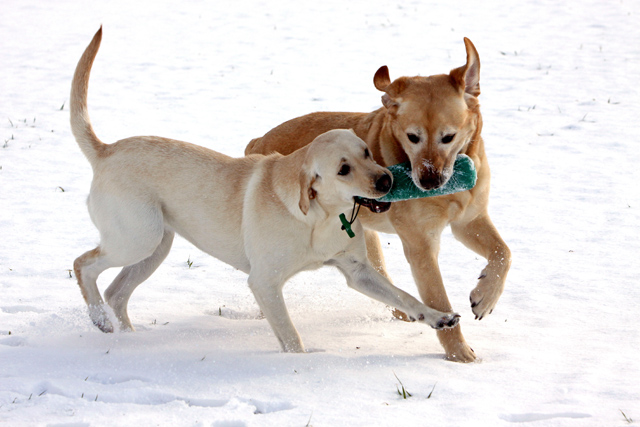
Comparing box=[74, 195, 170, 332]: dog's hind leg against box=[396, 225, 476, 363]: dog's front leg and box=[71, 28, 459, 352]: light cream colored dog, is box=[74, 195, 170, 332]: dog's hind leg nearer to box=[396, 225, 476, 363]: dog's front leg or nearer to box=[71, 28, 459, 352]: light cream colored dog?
box=[71, 28, 459, 352]: light cream colored dog

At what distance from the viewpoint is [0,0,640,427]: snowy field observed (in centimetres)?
326

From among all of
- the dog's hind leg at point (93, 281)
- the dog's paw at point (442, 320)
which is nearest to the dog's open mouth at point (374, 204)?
the dog's paw at point (442, 320)

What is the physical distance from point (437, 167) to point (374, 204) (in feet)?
1.55

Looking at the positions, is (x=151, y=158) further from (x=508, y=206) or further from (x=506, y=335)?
(x=508, y=206)

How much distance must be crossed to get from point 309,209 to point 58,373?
1527 millimetres

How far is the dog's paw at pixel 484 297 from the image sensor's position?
4.20 m

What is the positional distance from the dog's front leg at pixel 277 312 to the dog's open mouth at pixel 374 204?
25.6 inches

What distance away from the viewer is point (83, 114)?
4516 mm

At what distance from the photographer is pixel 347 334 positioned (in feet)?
14.8

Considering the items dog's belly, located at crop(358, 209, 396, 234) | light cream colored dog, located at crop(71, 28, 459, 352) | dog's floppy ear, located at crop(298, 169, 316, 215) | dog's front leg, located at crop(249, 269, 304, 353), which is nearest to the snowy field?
dog's front leg, located at crop(249, 269, 304, 353)

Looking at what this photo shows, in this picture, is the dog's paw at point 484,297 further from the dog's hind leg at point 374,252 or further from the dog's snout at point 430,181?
the dog's hind leg at point 374,252

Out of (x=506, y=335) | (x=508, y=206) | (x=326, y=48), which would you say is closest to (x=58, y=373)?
(x=506, y=335)

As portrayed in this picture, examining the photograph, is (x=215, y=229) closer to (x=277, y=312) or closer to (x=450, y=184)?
(x=277, y=312)

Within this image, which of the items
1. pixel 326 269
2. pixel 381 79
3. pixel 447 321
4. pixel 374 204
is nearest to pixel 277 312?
pixel 374 204
